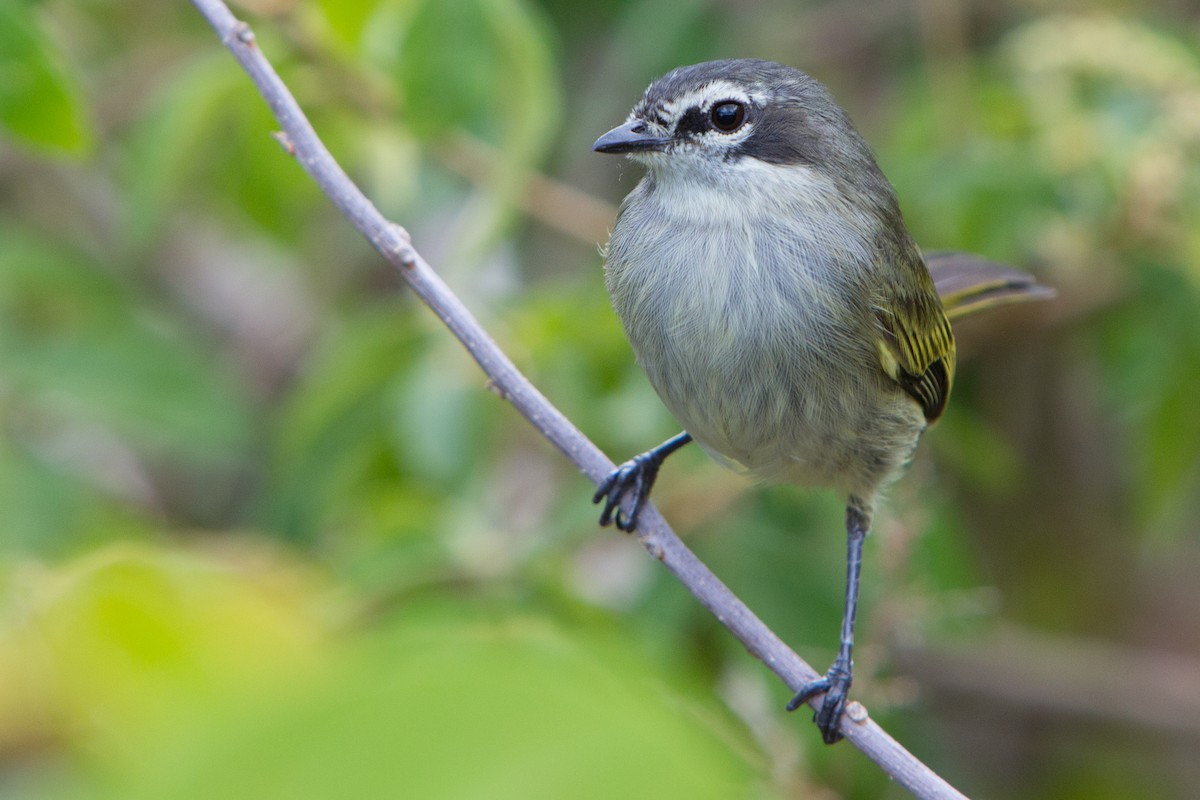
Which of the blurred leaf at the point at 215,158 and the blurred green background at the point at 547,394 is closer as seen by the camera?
the blurred green background at the point at 547,394

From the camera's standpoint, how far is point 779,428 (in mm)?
2832

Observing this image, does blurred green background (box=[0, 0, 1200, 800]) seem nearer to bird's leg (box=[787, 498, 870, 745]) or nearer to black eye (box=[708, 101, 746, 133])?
bird's leg (box=[787, 498, 870, 745])

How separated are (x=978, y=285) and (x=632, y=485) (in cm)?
100

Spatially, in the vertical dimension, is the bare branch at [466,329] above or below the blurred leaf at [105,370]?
below

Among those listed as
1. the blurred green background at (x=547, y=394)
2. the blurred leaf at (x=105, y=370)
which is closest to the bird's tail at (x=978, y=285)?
the blurred green background at (x=547, y=394)

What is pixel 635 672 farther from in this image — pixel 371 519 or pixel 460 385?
pixel 371 519

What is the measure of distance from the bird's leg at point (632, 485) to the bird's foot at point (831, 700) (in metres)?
0.51

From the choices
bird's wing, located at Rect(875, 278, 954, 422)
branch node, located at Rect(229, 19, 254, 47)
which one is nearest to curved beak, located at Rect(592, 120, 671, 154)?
bird's wing, located at Rect(875, 278, 954, 422)

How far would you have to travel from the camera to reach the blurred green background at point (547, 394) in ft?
8.66

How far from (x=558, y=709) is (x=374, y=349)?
305 cm

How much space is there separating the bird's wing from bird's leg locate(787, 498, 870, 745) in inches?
12.9

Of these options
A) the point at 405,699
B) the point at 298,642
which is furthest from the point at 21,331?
the point at 405,699

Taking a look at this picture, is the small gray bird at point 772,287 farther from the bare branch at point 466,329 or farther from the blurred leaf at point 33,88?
the blurred leaf at point 33,88

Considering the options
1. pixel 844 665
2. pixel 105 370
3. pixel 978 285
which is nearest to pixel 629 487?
pixel 844 665
